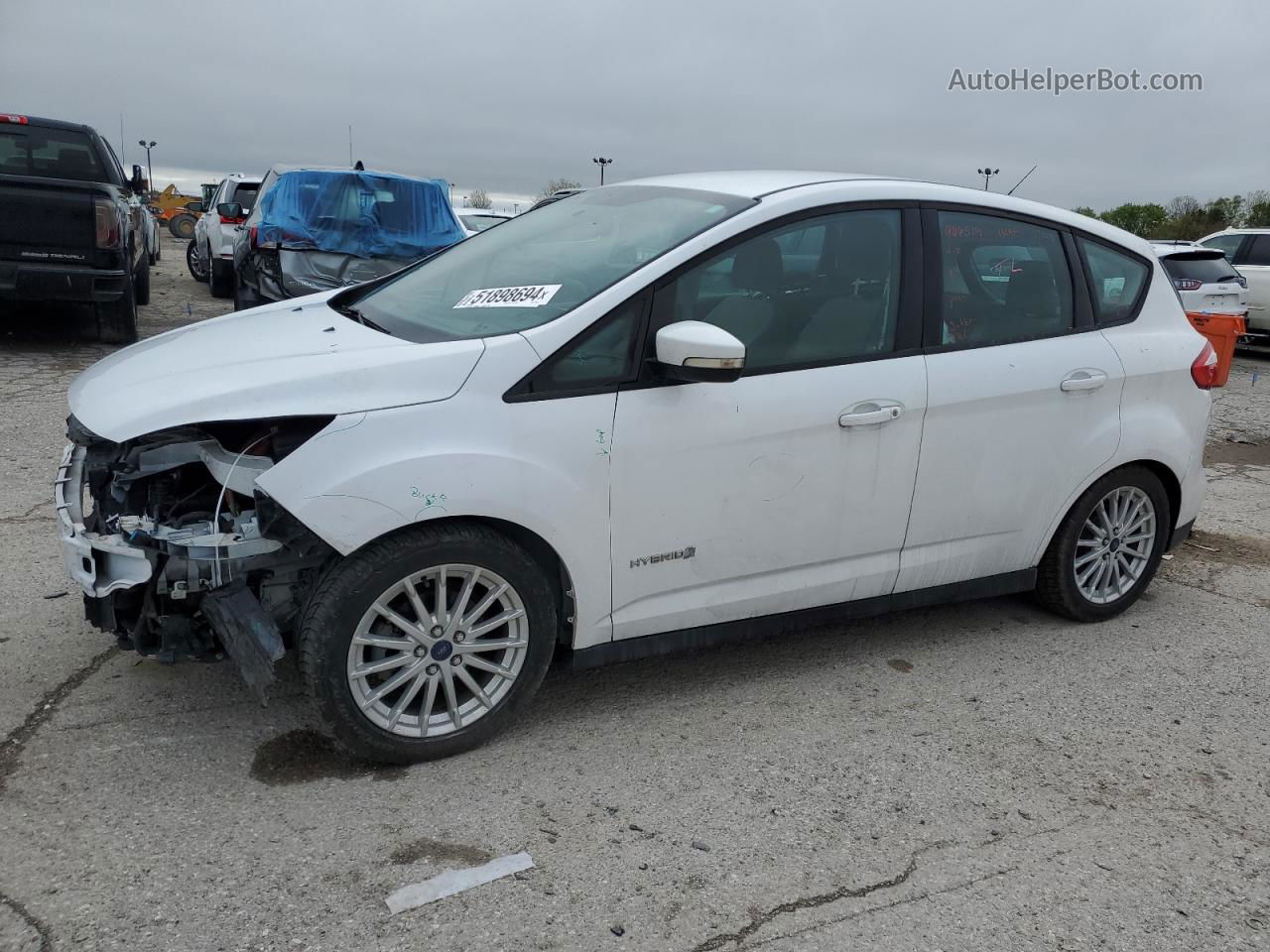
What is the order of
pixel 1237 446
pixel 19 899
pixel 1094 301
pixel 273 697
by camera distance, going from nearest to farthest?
pixel 19 899 → pixel 273 697 → pixel 1094 301 → pixel 1237 446

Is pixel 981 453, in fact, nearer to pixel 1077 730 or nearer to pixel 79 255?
pixel 1077 730

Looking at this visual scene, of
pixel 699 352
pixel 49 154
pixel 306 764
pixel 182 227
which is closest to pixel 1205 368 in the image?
pixel 699 352

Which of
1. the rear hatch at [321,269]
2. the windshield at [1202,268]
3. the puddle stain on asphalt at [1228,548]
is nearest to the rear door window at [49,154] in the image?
the rear hatch at [321,269]

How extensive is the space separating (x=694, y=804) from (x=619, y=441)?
3.59 ft

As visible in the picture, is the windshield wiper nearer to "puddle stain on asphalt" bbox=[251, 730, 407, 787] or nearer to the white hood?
the white hood

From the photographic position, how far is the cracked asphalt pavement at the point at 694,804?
2.59 meters

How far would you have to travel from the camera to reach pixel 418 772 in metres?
3.20

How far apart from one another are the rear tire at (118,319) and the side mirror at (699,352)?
336 inches

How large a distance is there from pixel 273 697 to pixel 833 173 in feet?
9.29

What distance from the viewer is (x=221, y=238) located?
14.9 m

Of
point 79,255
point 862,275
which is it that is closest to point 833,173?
point 862,275

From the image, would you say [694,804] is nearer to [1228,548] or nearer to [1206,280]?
[1228,548]

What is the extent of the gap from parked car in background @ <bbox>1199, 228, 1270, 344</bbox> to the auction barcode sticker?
14.2 metres

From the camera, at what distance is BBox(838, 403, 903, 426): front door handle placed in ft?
11.9
